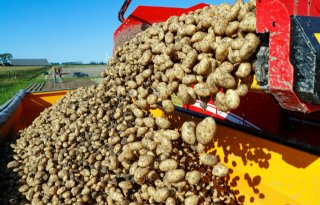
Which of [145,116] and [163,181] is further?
[145,116]

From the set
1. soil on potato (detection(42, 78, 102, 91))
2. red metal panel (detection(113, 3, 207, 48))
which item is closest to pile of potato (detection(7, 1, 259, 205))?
red metal panel (detection(113, 3, 207, 48))

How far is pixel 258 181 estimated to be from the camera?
229 centimetres

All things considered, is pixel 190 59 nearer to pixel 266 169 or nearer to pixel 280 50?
pixel 280 50

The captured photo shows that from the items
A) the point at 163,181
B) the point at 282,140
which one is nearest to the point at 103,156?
the point at 163,181

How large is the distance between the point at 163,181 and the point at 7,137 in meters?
2.91

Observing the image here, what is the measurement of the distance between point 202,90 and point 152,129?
82 cm

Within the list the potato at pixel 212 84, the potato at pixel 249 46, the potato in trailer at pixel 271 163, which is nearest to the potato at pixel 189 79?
the potato at pixel 212 84

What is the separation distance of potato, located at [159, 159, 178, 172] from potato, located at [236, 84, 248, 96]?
795mm

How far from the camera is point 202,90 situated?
205 centimetres

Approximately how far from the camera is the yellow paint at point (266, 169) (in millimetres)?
1886

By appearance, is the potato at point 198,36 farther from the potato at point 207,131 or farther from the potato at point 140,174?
the potato at point 140,174

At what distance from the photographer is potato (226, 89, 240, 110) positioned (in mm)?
1841

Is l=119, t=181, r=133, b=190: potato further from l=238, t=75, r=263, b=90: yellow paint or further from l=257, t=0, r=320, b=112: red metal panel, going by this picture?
l=257, t=0, r=320, b=112: red metal panel

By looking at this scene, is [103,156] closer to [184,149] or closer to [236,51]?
[184,149]
